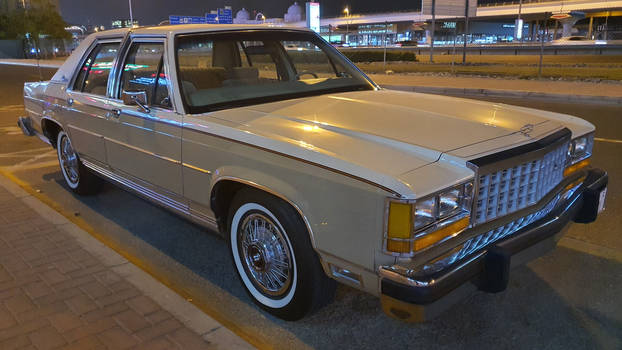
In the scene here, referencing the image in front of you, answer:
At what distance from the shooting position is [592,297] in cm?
315

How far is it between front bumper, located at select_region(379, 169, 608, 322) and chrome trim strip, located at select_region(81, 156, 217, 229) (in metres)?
1.47

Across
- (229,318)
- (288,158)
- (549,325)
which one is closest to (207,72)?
(288,158)

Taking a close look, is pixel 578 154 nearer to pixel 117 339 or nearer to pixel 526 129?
pixel 526 129

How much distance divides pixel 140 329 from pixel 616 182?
16.3 ft

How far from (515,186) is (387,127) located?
76 cm

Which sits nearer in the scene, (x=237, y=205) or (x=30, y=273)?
(x=237, y=205)

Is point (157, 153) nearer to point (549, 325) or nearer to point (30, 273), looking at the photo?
point (30, 273)

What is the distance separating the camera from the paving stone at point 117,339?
8.70ft

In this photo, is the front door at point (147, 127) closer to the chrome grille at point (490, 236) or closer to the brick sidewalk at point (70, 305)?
the brick sidewalk at point (70, 305)

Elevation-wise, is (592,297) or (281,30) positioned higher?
(281,30)

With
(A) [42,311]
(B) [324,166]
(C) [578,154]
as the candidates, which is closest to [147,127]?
(A) [42,311]

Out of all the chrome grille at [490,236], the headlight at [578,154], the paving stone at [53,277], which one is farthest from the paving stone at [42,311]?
the headlight at [578,154]

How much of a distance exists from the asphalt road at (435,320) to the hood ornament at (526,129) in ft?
3.51

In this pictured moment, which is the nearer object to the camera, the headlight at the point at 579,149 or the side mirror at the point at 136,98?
the headlight at the point at 579,149
